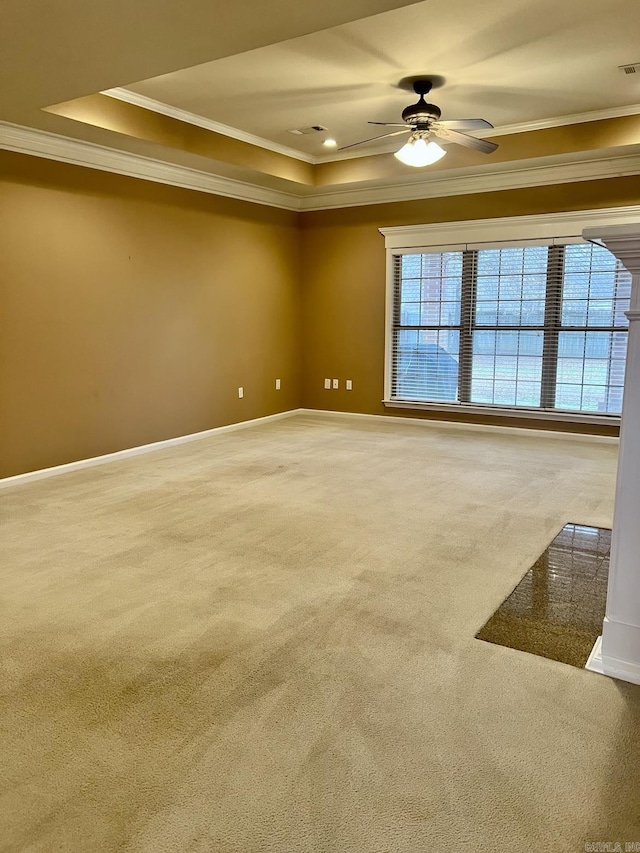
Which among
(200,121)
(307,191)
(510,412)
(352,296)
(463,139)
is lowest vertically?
(510,412)

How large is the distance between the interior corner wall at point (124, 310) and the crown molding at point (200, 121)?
0.72 meters

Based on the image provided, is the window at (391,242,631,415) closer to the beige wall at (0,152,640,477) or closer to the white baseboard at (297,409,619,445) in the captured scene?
the white baseboard at (297,409,619,445)

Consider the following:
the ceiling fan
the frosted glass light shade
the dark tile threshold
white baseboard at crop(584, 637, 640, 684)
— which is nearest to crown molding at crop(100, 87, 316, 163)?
the ceiling fan

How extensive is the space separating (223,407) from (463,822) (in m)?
5.49

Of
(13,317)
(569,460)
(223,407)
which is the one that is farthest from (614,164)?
(13,317)

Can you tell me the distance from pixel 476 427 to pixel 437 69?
3.61 meters

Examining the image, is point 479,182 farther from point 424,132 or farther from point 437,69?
point 437,69

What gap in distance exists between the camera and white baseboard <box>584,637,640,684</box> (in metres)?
2.15

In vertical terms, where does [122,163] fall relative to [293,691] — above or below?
above

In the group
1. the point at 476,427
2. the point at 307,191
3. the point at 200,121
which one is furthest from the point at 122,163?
the point at 476,427

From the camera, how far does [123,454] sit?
559cm

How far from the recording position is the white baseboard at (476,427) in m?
6.11

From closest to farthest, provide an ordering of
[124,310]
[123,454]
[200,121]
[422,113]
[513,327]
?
[422,113]
[200,121]
[124,310]
[123,454]
[513,327]

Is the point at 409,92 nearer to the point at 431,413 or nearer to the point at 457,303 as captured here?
the point at 457,303
